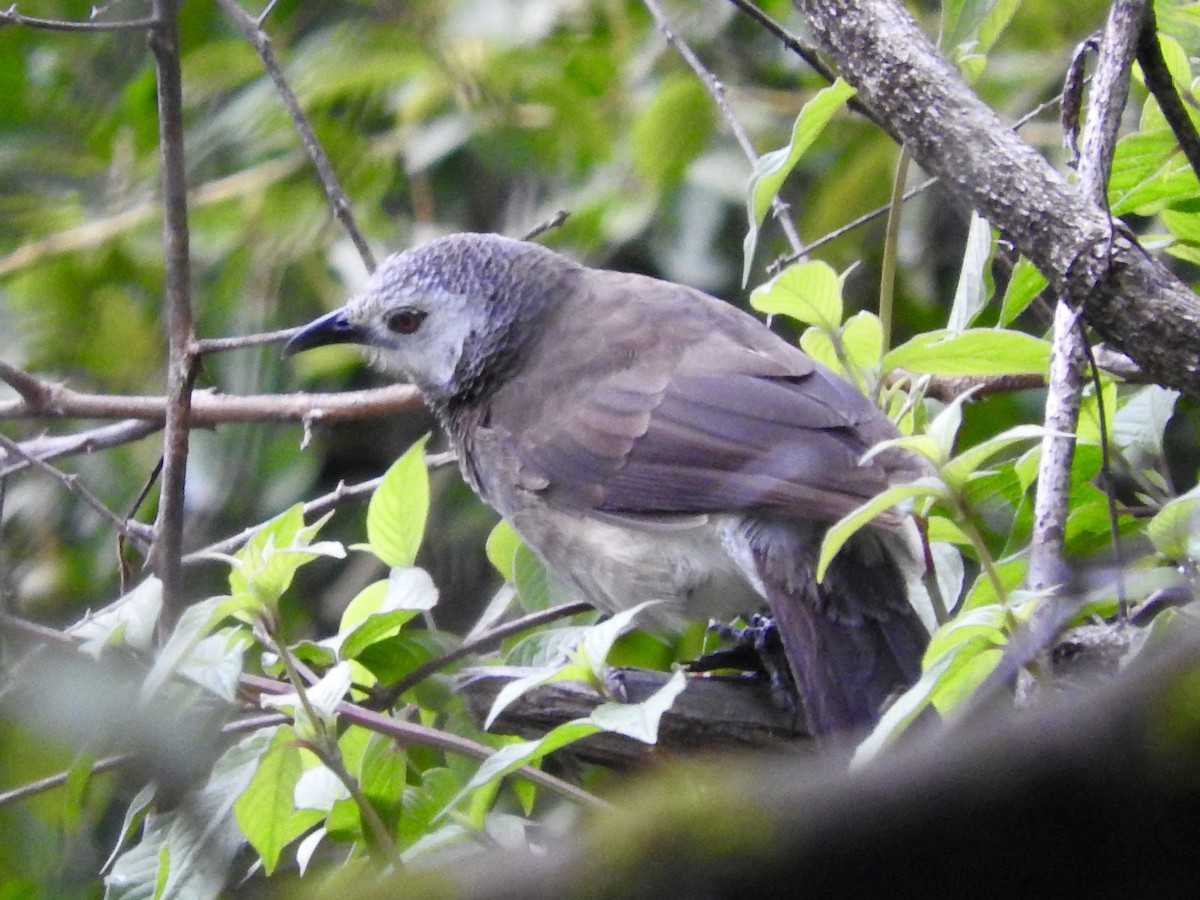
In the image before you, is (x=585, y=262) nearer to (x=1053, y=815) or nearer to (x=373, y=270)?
(x=373, y=270)

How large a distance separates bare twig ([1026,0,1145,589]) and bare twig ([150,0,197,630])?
1155 millimetres

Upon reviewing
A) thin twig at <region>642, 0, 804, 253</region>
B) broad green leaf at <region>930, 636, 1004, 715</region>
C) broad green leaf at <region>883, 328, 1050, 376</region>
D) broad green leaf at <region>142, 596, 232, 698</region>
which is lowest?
broad green leaf at <region>142, 596, 232, 698</region>

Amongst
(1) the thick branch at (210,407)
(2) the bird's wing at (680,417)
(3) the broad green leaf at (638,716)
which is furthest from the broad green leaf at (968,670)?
(1) the thick branch at (210,407)

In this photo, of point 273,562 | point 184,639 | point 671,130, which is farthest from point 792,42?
point 671,130

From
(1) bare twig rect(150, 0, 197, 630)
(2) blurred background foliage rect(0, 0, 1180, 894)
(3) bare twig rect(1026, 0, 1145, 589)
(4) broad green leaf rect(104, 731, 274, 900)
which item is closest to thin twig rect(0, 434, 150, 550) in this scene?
(1) bare twig rect(150, 0, 197, 630)

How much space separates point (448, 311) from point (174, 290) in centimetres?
112

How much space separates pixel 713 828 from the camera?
2.22 ft

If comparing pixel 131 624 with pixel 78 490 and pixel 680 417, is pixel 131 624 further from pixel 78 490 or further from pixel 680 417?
pixel 680 417

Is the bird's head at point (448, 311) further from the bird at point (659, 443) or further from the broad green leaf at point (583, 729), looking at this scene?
the broad green leaf at point (583, 729)

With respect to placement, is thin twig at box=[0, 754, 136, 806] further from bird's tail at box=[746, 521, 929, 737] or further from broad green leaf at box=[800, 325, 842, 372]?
broad green leaf at box=[800, 325, 842, 372]

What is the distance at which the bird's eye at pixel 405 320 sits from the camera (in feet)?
10.3

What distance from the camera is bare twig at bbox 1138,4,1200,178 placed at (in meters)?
1.57

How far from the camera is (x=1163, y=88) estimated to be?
5.16ft

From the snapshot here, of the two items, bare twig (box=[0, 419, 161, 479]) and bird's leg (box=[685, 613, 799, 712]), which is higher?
bare twig (box=[0, 419, 161, 479])
